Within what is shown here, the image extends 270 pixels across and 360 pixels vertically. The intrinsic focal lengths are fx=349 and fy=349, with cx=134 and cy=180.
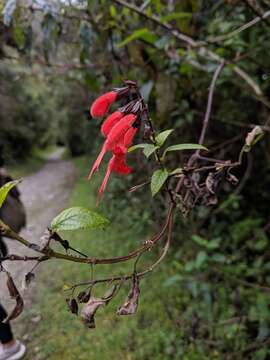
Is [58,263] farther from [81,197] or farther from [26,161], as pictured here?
[26,161]

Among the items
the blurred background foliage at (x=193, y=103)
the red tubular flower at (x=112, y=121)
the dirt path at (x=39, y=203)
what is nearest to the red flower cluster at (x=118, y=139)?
the red tubular flower at (x=112, y=121)

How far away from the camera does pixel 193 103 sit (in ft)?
7.43

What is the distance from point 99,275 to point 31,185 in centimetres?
498

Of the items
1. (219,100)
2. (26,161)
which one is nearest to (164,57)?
(219,100)

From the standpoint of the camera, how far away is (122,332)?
6.72ft

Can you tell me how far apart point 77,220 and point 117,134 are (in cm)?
13

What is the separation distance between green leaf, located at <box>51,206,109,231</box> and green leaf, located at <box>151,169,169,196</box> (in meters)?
0.08

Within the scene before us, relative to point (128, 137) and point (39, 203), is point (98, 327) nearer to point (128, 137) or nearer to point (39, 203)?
point (128, 137)

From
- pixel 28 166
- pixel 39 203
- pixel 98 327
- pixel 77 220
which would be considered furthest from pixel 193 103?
pixel 28 166

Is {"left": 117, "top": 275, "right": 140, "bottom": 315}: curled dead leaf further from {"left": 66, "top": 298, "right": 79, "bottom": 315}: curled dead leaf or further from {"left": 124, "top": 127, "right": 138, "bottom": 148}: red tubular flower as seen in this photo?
{"left": 124, "top": 127, "right": 138, "bottom": 148}: red tubular flower

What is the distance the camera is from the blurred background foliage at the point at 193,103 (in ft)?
4.92

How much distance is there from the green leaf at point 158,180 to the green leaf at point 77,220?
3.3 inches

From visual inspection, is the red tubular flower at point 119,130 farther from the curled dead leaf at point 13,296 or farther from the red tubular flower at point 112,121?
the curled dead leaf at point 13,296


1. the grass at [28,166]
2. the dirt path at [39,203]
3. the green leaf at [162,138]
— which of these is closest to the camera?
the green leaf at [162,138]
